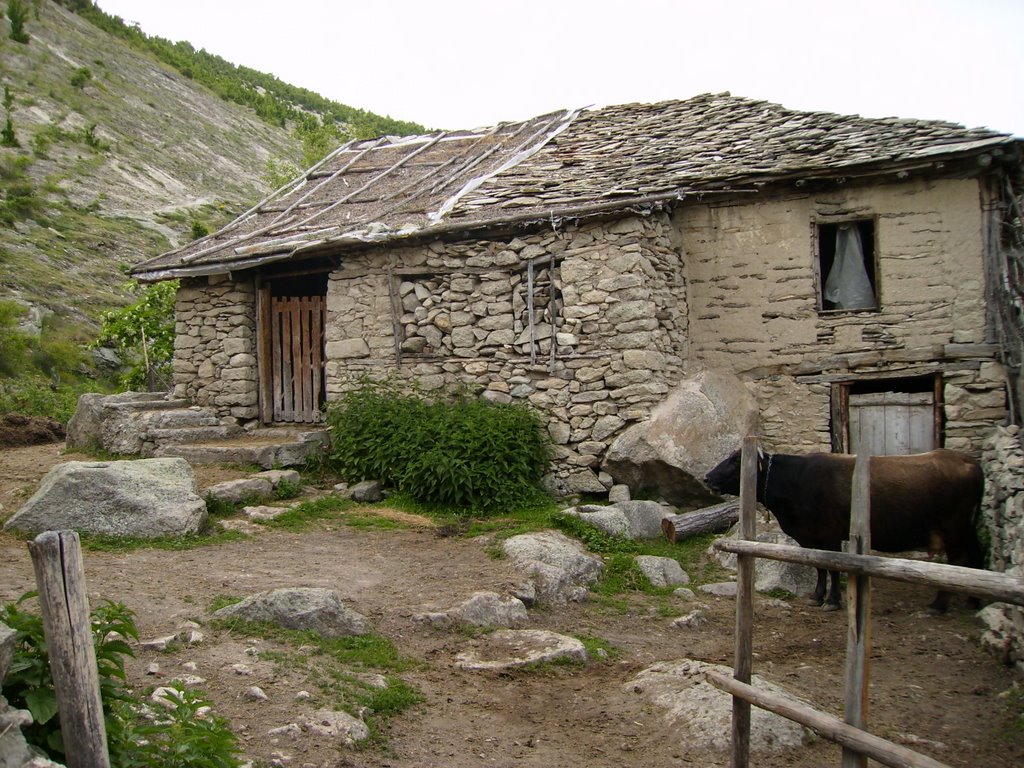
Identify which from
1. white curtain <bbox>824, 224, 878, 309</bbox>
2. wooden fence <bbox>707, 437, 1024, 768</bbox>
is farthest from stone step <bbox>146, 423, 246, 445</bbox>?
wooden fence <bbox>707, 437, 1024, 768</bbox>

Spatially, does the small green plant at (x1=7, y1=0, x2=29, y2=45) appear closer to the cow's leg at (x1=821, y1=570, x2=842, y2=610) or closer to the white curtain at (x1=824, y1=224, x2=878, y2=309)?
the white curtain at (x1=824, y1=224, x2=878, y2=309)

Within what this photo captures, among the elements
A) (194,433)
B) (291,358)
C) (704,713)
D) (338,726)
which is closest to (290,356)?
(291,358)

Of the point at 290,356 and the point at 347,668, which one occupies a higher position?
the point at 290,356

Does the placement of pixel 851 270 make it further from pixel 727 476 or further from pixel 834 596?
pixel 834 596

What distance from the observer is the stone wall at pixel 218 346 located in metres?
12.0

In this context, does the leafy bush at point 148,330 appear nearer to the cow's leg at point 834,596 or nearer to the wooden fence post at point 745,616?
the cow's leg at point 834,596

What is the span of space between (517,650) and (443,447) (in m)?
4.04

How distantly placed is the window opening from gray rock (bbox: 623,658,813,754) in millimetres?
5915

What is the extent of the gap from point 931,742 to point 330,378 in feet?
28.3

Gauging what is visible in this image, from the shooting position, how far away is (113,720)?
11.6ft

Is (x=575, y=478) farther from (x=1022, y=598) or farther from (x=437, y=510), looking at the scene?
(x=1022, y=598)

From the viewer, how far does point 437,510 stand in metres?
9.61

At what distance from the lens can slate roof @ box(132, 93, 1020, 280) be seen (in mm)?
9789

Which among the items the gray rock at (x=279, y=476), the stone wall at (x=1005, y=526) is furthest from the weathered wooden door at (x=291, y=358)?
the stone wall at (x=1005, y=526)
